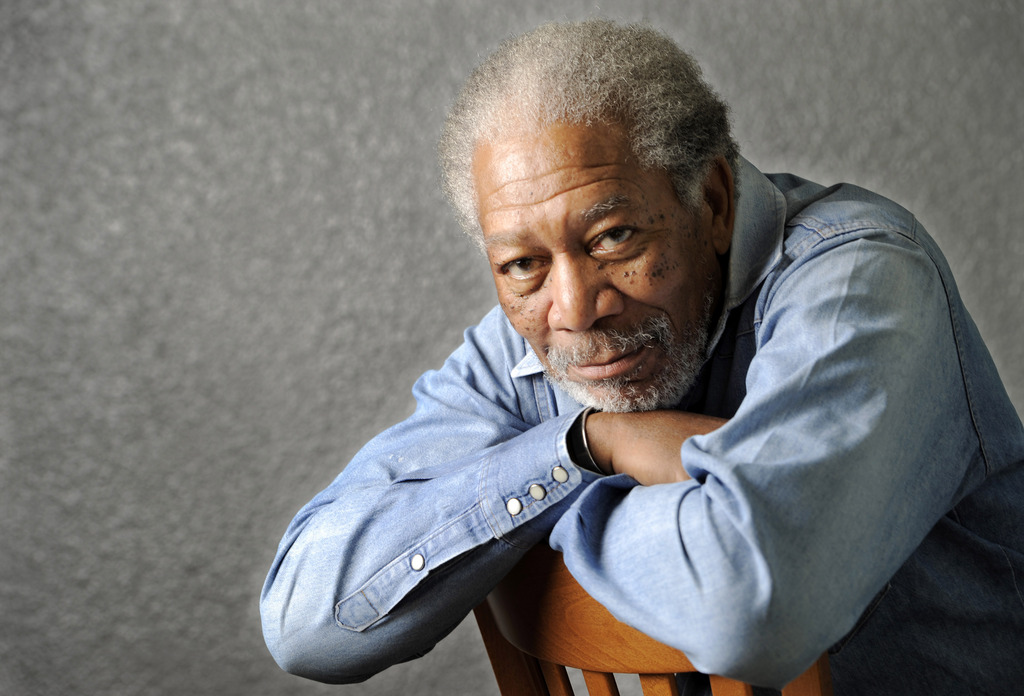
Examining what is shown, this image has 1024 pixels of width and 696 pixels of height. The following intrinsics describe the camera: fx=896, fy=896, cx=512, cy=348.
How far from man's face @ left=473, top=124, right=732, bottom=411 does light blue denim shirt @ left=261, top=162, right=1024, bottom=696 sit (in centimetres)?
6

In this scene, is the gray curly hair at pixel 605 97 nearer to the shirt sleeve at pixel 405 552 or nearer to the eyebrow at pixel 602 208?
the eyebrow at pixel 602 208

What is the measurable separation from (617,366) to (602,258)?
142 mm

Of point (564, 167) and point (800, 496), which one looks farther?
point (564, 167)

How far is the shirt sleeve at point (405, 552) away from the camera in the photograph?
3.14 feet

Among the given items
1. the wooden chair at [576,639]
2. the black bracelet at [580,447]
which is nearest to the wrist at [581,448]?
the black bracelet at [580,447]

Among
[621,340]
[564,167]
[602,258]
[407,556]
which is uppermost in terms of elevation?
[564,167]

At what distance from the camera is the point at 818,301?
892 mm

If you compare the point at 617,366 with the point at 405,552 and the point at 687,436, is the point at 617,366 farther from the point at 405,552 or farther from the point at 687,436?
the point at 405,552

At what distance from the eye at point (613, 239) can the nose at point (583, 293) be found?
0.02 m

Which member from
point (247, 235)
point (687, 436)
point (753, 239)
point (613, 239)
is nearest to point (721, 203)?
point (753, 239)

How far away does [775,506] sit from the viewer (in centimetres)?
74

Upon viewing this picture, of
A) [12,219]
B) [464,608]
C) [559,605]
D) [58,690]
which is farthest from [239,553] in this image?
[559,605]

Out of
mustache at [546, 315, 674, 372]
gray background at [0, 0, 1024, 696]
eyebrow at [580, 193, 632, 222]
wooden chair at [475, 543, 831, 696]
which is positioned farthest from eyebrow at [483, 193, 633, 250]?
gray background at [0, 0, 1024, 696]

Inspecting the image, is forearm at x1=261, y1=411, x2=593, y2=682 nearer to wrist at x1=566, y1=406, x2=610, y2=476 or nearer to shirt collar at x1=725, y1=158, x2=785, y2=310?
wrist at x1=566, y1=406, x2=610, y2=476
